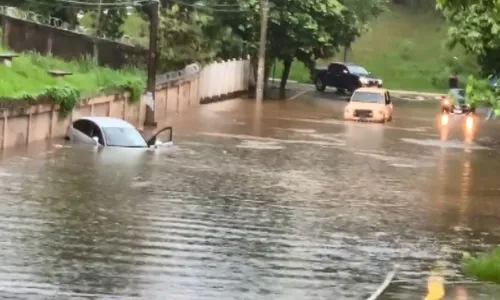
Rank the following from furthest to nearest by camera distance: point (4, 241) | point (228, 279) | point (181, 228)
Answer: point (181, 228) → point (4, 241) → point (228, 279)

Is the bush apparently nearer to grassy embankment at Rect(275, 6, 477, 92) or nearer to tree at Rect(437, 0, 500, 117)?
grassy embankment at Rect(275, 6, 477, 92)

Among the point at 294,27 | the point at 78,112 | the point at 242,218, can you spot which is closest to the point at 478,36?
the point at 78,112

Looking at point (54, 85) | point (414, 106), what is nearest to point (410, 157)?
point (54, 85)

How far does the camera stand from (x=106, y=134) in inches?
1195

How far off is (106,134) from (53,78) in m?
5.18

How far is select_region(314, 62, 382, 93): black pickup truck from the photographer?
6334 centimetres

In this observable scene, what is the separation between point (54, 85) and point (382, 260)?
2061cm

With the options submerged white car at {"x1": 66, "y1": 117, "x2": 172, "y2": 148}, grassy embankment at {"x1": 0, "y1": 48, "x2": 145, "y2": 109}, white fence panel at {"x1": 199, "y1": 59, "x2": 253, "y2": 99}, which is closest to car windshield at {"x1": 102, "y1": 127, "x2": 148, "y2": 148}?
submerged white car at {"x1": 66, "y1": 117, "x2": 172, "y2": 148}

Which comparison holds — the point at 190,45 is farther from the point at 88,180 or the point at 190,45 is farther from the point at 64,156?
the point at 88,180

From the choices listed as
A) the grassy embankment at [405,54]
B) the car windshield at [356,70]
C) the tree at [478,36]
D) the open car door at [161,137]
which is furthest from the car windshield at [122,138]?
the grassy embankment at [405,54]

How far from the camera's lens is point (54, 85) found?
3353cm

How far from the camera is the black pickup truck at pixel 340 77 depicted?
63344 millimetres

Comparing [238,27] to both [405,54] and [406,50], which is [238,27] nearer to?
[405,54]

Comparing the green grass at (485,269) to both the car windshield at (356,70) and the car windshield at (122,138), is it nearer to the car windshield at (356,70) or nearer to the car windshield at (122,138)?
the car windshield at (122,138)
